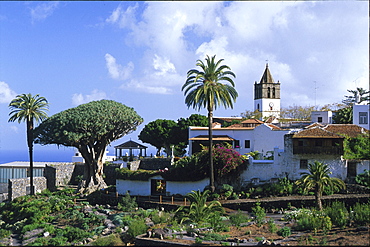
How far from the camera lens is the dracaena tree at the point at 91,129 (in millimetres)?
38031

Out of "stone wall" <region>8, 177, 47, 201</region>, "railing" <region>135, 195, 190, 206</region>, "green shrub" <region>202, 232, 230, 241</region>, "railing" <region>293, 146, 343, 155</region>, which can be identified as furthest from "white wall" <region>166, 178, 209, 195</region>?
"stone wall" <region>8, 177, 47, 201</region>

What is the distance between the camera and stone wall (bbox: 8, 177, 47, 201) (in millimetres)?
39906

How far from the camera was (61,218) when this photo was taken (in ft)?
101

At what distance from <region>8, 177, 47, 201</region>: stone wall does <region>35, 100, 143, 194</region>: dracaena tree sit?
4.40m

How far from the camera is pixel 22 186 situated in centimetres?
4100

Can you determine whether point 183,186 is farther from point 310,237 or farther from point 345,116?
point 345,116

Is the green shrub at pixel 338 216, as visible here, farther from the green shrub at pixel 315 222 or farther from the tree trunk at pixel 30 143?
the tree trunk at pixel 30 143

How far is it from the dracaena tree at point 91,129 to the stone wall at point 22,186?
440cm

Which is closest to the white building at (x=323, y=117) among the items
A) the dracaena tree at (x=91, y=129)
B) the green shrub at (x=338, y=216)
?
the dracaena tree at (x=91, y=129)

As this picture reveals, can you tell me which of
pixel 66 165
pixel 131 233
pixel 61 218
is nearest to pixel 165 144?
pixel 66 165

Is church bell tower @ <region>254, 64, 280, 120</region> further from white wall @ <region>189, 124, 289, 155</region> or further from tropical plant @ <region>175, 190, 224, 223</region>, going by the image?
tropical plant @ <region>175, 190, 224, 223</region>

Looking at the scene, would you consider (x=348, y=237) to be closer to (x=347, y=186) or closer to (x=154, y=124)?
(x=347, y=186)

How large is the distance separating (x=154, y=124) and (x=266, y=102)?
137 feet

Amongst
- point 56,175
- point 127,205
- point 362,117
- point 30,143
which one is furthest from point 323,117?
point 30,143
